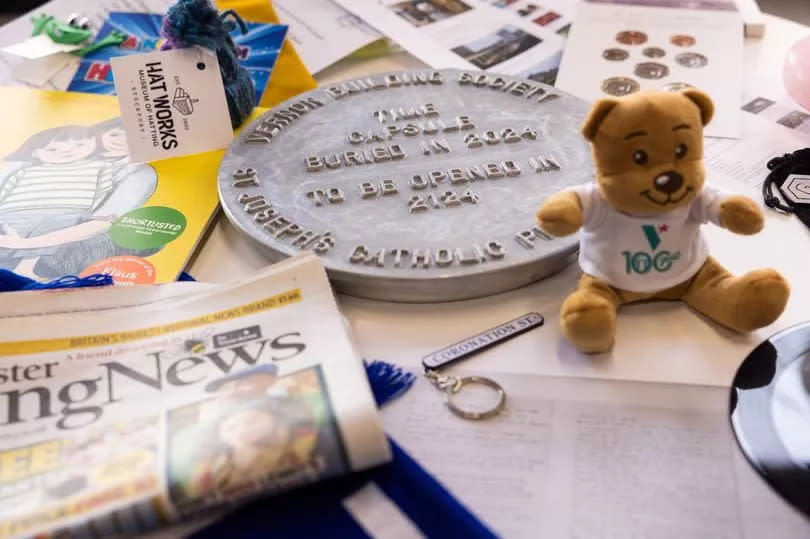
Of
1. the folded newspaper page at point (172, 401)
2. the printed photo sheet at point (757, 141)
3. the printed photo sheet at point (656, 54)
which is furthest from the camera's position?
the printed photo sheet at point (656, 54)

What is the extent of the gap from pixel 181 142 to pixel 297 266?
28 centimetres

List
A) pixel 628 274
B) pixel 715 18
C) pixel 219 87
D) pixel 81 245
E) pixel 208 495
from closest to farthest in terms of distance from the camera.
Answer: pixel 208 495, pixel 628 274, pixel 81 245, pixel 219 87, pixel 715 18

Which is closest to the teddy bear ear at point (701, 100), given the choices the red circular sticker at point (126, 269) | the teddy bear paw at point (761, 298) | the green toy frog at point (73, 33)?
the teddy bear paw at point (761, 298)

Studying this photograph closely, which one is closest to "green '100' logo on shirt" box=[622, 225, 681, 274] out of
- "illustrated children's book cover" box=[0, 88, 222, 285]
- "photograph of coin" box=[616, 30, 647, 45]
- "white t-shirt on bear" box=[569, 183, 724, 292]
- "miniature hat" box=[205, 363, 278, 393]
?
"white t-shirt on bear" box=[569, 183, 724, 292]

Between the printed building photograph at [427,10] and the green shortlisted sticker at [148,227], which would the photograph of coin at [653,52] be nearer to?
Answer: the printed building photograph at [427,10]

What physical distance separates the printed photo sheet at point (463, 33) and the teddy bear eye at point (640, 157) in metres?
0.46

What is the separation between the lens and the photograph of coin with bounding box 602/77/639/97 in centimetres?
96

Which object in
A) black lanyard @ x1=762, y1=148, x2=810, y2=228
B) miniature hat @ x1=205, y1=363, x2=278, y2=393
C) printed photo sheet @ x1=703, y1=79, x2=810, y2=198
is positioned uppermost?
miniature hat @ x1=205, y1=363, x2=278, y2=393

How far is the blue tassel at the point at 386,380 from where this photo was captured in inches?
23.6

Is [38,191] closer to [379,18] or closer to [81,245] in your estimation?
[81,245]

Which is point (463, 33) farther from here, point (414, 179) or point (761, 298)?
point (761, 298)

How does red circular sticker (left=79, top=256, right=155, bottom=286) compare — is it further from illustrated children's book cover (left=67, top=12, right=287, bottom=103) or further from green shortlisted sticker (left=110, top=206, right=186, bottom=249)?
illustrated children's book cover (left=67, top=12, right=287, bottom=103)

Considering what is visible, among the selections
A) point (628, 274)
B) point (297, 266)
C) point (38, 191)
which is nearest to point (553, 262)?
point (628, 274)

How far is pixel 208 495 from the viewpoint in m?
0.50
